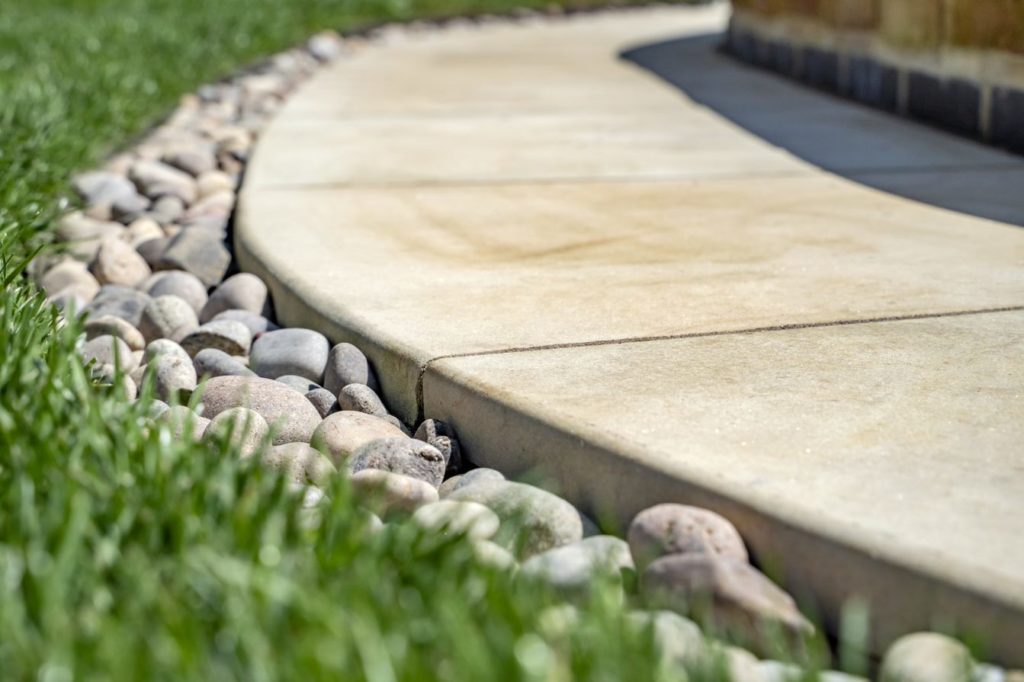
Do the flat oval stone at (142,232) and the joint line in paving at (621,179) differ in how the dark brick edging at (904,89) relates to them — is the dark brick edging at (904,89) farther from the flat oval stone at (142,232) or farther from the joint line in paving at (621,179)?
the flat oval stone at (142,232)

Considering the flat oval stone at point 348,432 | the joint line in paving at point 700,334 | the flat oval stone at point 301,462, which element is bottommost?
the flat oval stone at point 348,432

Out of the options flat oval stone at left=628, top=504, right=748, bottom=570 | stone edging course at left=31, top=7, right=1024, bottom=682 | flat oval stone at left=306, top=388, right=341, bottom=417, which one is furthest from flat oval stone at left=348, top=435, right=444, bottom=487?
flat oval stone at left=628, top=504, right=748, bottom=570

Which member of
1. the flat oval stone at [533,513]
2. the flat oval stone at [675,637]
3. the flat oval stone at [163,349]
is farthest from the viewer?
the flat oval stone at [163,349]

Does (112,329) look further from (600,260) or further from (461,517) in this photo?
(461,517)

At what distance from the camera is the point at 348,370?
2.64 meters

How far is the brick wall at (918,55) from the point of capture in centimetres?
455

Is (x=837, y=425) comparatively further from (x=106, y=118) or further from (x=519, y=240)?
(x=106, y=118)

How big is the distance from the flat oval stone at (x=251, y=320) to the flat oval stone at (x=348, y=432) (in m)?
0.69

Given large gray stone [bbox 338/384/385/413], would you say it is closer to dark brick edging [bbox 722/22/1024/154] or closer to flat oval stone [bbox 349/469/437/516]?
flat oval stone [bbox 349/469/437/516]

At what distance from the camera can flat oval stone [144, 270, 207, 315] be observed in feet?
11.0

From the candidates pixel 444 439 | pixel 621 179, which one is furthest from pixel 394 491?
pixel 621 179

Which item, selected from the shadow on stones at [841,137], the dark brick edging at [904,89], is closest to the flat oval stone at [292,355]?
the shadow on stones at [841,137]

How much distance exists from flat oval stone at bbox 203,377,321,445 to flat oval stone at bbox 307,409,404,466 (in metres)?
0.05

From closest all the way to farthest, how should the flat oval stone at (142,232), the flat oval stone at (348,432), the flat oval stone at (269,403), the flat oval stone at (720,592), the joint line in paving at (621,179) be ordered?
the flat oval stone at (720,592) → the flat oval stone at (348,432) → the flat oval stone at (269,403) → the flat oval stone at (142,232) → the joint line in paving at (621,179)
